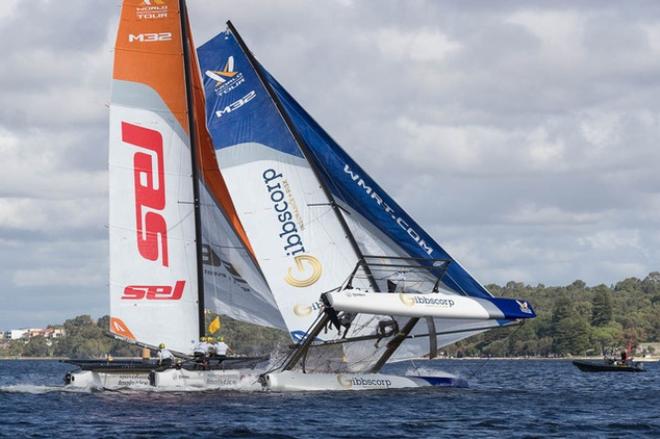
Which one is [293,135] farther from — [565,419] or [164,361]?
[565,419]

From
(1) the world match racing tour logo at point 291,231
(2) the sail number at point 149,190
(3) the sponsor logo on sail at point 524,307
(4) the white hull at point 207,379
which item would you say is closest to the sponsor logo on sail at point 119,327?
(2) the sail number at point 149,190

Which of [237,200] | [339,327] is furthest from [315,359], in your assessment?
[237,200]

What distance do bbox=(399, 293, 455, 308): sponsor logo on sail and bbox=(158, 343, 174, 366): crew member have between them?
7.92m

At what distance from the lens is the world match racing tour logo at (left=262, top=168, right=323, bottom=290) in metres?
45.2

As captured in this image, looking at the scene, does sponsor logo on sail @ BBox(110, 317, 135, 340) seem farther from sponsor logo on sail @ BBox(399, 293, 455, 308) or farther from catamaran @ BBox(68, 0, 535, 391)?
sponsor logo on sail @ BBox(399, 293, 455, 308)

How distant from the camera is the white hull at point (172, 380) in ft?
143

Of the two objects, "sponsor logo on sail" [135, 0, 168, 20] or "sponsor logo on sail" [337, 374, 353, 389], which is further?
"sponsor logo on sail" [135, 0, 168, 20]

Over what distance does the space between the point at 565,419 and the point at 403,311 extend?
6.82 meters

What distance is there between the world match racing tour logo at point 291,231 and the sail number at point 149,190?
3720mm

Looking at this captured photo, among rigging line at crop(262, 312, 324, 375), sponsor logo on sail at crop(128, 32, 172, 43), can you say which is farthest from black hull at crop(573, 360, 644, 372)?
sponsor logo on sail at crop(128, 32, 172, 43)

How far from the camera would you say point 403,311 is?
42094 millimetres

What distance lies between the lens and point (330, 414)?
37625 mm

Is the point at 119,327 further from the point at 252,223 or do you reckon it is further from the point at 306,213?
the point at 306,213

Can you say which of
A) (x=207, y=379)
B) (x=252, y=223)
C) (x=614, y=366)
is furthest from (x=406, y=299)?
(x=614, y=366)
